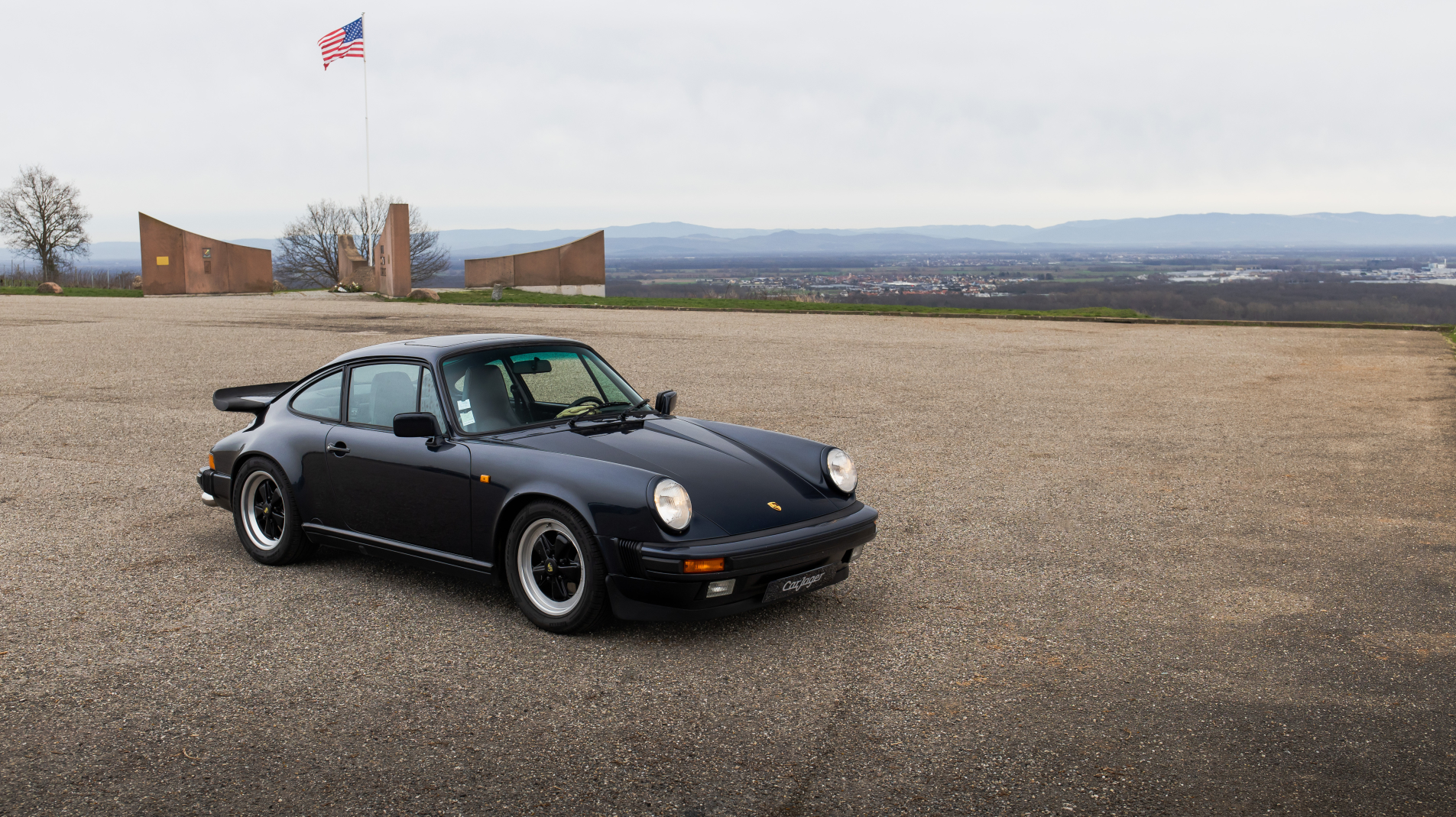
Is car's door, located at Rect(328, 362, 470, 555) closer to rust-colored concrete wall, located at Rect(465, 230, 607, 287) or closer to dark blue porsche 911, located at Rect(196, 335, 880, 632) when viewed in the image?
dark blue porsche 911, located at Rect(196, 335, 880, 632)

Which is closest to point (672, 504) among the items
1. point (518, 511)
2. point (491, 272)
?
point (518, 511)

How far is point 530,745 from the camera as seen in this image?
3.80m

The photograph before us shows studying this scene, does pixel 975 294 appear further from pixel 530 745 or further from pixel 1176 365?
pixel 530 745

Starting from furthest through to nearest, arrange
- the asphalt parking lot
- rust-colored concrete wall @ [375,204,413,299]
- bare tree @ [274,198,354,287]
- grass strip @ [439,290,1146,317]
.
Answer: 1. bare tree @ [274,198,354,287]
2. rust-colored concrete wall @ [375,204,413,299]
3. grass strip @ [439,290,1146,317]
4. the asphalt parking lot

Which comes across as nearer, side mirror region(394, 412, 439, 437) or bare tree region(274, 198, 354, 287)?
side mirror region(394, 412, 439, 437)

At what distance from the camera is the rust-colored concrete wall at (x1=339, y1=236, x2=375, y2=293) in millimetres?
43062

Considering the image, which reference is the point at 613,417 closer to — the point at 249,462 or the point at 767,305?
the point at 249,462

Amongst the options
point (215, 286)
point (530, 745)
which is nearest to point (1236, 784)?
point (530, 745)

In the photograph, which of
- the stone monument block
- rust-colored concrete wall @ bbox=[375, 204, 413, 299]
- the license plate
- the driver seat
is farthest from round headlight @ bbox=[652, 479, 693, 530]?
the stone monument block

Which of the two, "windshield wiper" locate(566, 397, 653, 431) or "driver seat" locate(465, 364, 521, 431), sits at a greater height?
"driver seat" locate(465, 364, 521, 431)

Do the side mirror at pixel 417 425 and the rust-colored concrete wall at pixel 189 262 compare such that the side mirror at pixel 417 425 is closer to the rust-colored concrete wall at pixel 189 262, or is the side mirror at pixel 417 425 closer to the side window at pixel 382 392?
the side window at pixel 382 392

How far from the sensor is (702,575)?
A: 451 centimetres

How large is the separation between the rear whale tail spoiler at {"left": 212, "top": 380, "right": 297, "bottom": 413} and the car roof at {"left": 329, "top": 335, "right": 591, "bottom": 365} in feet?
2.47

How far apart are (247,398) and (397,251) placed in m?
32.2
